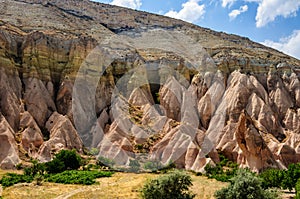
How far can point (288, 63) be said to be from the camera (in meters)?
83.1

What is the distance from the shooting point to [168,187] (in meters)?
28.4

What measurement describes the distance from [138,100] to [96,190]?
3401 cm

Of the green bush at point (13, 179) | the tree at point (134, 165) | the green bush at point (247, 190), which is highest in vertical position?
the green bush at point (247, 190)

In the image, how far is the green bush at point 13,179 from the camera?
115 ft

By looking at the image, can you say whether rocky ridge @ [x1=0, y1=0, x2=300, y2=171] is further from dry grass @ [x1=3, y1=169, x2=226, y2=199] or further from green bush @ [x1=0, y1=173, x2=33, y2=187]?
dry grass @ [x1=3, y1=169, x2=226, y2=199]

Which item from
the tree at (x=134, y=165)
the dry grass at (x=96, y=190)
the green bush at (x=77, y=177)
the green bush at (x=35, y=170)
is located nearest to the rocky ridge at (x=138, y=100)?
the tree at (x=134, y=165)

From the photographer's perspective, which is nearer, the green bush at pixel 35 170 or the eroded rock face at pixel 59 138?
the green bush at pixel 35 170

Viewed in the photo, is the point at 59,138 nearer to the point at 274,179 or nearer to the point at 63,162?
the point at 63,162

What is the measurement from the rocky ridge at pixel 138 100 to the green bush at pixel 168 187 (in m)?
18.8

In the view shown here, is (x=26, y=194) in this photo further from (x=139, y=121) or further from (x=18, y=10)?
(x=18, y=10)

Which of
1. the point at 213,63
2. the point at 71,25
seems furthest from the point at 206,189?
the point at 71,25

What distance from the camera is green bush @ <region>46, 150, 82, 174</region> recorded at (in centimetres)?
4253

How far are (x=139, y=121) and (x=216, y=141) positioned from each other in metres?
12.3

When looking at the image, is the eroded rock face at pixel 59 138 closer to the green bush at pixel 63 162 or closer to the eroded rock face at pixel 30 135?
the eroded rock face at pixel 30 135
